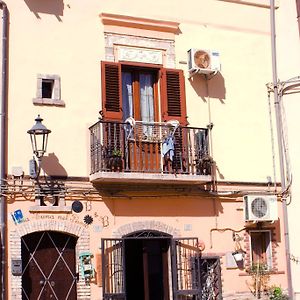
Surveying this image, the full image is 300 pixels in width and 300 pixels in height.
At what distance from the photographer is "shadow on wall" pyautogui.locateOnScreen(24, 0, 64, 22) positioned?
1319cm

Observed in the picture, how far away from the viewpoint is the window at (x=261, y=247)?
14.4 m

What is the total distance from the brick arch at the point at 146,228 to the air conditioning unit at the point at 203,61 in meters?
3.21

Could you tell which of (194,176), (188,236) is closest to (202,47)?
(194,176)

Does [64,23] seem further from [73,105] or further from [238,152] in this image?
[238,152]

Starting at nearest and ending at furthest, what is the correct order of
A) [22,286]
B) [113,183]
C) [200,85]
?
[22,286], [113,183], [200,85]

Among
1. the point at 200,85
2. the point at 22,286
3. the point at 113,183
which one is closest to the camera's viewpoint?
the point at 22,286

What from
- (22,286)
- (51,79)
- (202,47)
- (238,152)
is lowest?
(22,286)

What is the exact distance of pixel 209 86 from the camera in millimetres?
14562

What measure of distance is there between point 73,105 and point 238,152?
3.70 meters

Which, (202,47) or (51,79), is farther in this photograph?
(202,47)

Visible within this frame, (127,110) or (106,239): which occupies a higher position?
(127,110)

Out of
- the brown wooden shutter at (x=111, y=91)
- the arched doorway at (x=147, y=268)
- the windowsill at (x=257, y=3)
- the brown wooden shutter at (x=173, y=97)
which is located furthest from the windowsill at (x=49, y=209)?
the windowsill at (x=257, y=3)

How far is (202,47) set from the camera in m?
14.6

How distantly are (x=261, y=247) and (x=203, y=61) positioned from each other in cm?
408
